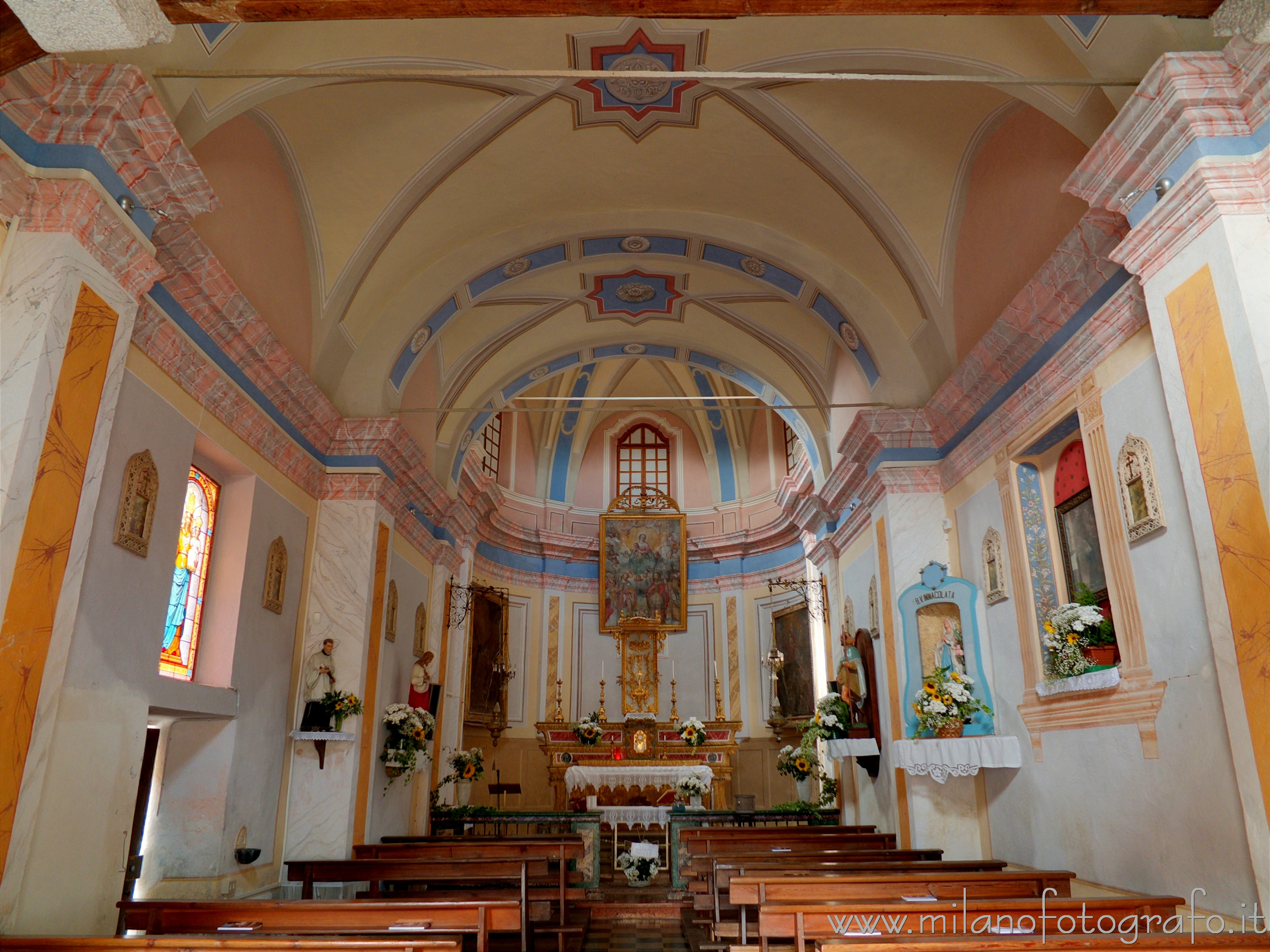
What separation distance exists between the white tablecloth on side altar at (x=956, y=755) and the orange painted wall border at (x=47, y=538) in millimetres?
6920

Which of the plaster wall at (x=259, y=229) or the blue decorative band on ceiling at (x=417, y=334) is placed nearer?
the plaster wall at (x=259, y=229)

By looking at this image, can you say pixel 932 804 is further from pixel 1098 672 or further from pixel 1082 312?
pixel 1082 312

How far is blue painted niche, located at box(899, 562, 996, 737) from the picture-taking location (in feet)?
28.8

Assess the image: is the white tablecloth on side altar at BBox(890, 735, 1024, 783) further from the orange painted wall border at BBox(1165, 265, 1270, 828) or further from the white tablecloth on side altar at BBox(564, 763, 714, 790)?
the white tablecloth on side altar at BBox(564, 763, 714, 790)

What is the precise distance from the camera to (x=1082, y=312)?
6.84m

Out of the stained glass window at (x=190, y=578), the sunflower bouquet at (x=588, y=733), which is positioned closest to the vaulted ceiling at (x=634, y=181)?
the stained glass window at (x=190, y=578)

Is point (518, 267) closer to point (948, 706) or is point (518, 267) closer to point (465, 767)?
point (948, 706)

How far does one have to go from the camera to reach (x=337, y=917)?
5164mm

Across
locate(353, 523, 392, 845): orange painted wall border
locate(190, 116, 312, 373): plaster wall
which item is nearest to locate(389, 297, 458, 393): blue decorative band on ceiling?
locate(190, 116, 312, 373): plaster wall

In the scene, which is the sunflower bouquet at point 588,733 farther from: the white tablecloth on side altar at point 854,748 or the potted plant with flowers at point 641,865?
the white tablecloth on side altar at point 854,748

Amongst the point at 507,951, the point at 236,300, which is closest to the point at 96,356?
the point at 236,300

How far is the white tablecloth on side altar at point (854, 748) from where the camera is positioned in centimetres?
1033

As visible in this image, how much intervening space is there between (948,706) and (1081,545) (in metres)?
1.95

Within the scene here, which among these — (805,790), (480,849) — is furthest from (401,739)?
(805,790)
